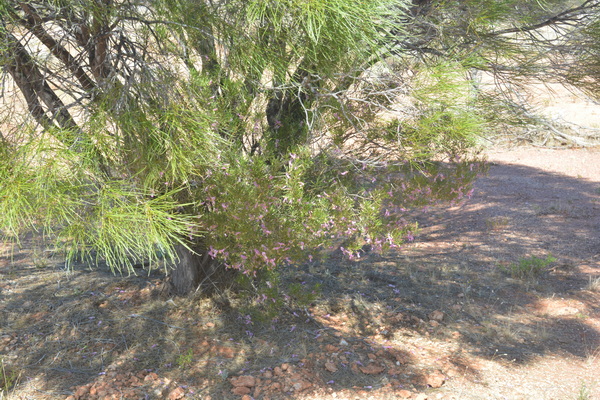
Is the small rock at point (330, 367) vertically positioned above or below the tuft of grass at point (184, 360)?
below

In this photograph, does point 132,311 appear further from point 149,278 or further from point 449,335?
point 449,335

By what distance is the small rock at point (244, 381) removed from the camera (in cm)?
324

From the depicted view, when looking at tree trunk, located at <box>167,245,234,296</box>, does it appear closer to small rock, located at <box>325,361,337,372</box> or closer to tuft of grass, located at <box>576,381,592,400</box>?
small rock, located at <box>325,361,337,372</box>

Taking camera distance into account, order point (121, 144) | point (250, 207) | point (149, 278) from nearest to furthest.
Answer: point (121, 144) < point (250, 207) < point (149, 278)

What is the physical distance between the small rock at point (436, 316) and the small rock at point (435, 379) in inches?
38.2

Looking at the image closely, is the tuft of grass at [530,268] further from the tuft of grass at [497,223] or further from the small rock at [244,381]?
the small rock at [244,381]

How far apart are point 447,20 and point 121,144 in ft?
7.95

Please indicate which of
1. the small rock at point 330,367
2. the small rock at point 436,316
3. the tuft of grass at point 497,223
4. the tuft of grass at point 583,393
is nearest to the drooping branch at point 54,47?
the small rock at point 330,367

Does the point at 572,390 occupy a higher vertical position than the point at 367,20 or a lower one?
lower

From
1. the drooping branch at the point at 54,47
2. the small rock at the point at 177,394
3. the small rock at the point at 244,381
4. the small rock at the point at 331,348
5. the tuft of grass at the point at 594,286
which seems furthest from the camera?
the tuft of grass at the point at 594,286

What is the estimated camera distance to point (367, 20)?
8.21 ft

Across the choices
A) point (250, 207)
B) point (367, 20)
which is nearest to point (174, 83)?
point (250, 207)

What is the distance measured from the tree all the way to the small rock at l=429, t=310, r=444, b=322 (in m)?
1.17

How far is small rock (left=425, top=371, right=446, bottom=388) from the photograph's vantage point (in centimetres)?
334
